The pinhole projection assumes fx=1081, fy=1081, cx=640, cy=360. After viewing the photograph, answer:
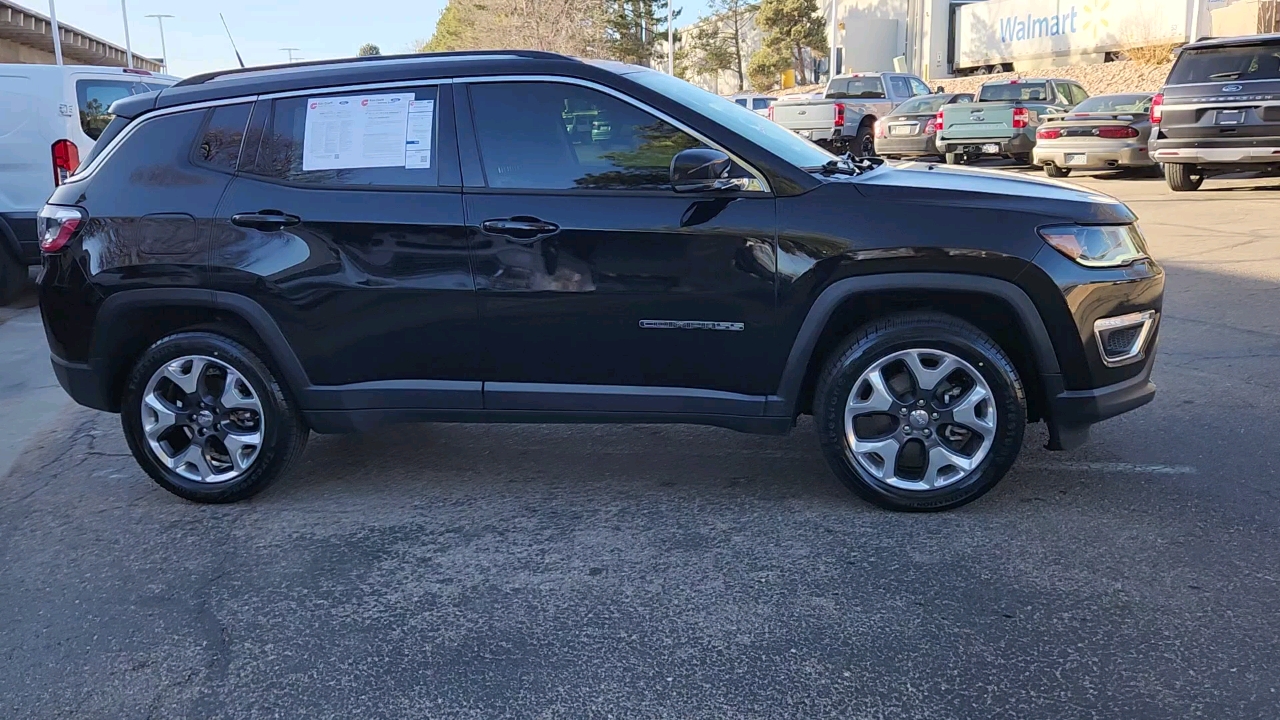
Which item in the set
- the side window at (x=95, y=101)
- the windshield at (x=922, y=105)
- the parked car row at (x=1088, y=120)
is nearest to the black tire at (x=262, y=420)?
the parked car row at (x=1088, y=120)

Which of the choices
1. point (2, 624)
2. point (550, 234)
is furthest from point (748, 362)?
point (2, 624)

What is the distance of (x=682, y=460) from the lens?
4.89m

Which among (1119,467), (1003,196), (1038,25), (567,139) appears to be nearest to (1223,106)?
(1119,467)

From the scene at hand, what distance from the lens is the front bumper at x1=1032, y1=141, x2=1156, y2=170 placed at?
16.0 metres

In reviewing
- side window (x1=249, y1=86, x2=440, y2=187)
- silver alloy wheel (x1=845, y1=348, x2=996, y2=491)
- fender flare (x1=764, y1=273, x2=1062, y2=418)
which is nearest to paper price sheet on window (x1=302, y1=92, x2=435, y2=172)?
side window (x1=249, y1=86, x2=440, y2=187)

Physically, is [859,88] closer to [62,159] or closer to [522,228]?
[62,159]

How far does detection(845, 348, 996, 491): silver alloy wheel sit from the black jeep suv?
1 centimetres

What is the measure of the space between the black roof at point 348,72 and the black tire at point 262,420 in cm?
100

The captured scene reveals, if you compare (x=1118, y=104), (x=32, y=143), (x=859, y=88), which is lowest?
(x=32, y=143)

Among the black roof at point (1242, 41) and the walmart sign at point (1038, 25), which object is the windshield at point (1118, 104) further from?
the walmart sign at point (1038, 25)

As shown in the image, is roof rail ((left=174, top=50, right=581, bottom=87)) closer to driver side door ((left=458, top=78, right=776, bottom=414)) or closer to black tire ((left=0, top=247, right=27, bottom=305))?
driver side door ((left=458, top=78, right=776, bottom=414))

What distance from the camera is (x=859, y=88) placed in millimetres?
22891

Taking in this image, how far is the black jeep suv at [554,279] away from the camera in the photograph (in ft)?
13.0

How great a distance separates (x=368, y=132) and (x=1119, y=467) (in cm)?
339
